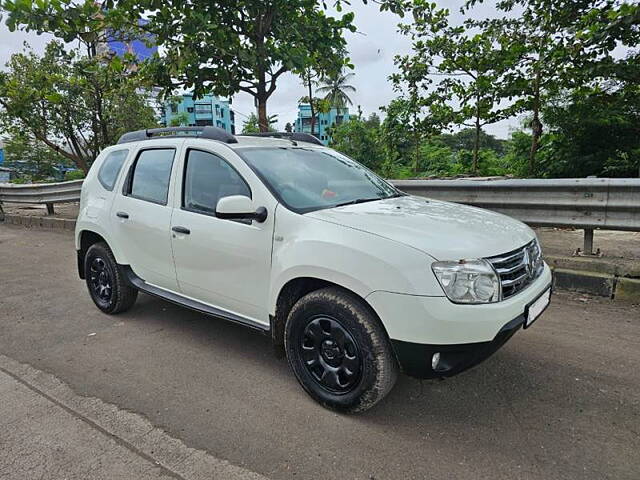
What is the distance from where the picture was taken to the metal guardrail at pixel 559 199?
4.14m

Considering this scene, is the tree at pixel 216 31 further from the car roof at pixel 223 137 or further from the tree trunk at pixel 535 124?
the tree trunk at pixel 535 124

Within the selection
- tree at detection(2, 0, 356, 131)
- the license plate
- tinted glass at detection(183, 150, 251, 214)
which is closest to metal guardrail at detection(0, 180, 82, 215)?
tree at detection(2, 0, 356, 131)

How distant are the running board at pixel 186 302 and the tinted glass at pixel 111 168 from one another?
84 centimetres

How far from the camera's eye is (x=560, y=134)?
10492mm

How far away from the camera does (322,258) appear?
96.3 inches

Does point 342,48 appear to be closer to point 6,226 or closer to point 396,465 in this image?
point 396,465

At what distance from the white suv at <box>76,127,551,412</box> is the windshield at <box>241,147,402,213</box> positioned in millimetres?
14

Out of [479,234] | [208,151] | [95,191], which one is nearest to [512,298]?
[479,234]

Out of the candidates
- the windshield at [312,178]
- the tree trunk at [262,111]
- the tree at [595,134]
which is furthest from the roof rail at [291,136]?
Answer: the tree at [595,134]

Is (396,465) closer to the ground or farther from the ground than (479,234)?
closer to the ground

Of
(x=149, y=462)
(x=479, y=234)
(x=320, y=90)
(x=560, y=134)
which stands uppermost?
(x=320, y=90)

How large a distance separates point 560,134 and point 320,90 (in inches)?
1365

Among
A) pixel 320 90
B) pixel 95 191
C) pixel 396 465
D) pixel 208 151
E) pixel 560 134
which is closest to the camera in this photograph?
pixel 396 465

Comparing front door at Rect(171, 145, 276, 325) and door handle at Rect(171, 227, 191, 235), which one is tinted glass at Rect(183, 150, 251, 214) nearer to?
front door at Rect(171, 145, 276, 325)
